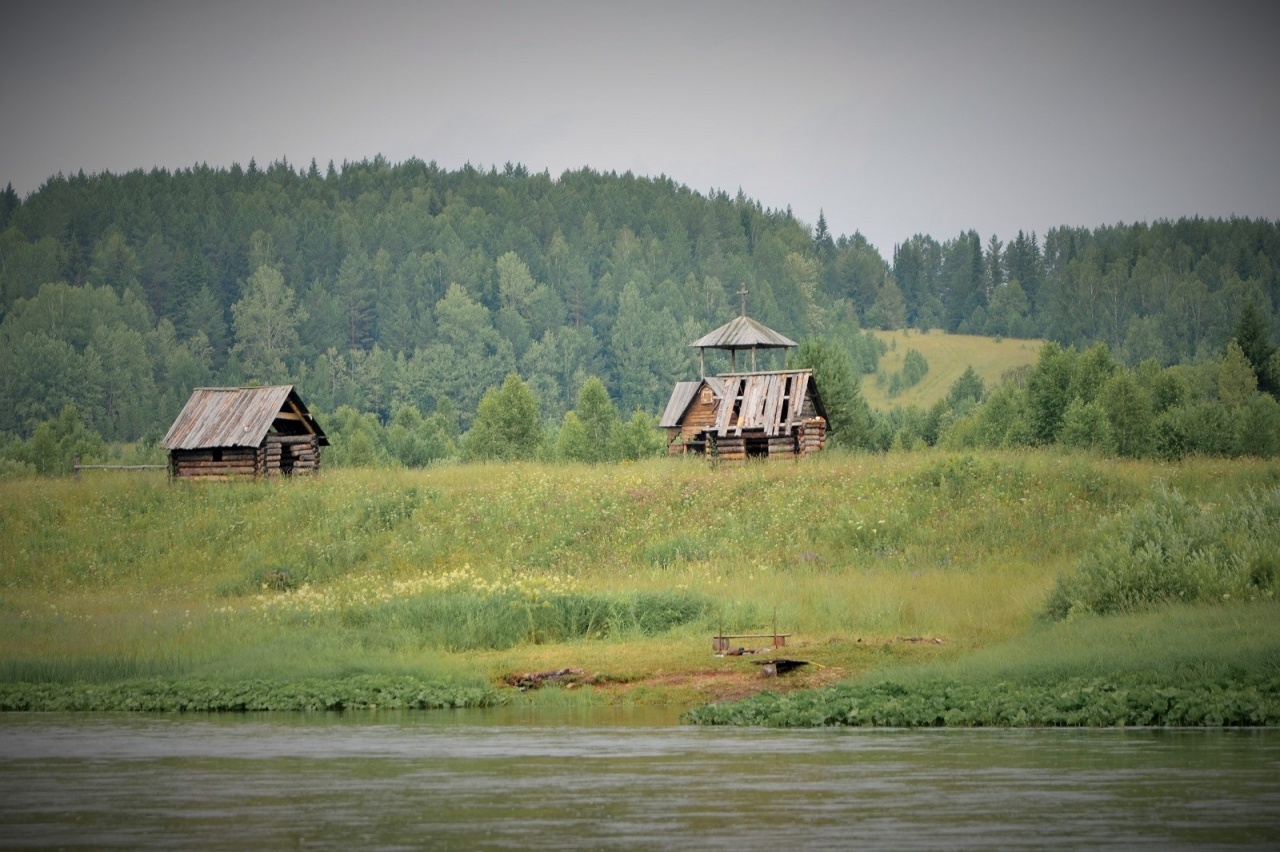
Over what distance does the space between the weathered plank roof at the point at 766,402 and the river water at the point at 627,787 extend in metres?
34.2

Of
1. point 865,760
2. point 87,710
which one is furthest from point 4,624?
point 865,760

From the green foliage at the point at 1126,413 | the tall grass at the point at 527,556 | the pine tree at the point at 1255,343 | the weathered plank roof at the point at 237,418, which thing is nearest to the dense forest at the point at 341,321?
the pine tree at the point at 1255,343

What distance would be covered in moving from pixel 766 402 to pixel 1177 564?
98.1ft

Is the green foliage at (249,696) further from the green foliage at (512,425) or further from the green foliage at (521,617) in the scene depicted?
the green foliage at (512,425)

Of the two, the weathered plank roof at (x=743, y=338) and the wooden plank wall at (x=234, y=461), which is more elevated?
the weathered plank roof at (x=743, y=338)

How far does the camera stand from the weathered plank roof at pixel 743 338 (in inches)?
2616

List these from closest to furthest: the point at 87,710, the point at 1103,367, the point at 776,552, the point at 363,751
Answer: the point at 363,751 < the point at 87,710 < the point at 776,552 < the point at 1103,367

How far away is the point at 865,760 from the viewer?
19500 millimetres

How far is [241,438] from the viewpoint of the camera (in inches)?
Result: 2228

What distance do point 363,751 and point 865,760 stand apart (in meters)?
7.10

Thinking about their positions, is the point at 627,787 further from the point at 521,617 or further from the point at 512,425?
the point at 512,425

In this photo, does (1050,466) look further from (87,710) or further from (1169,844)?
(1169,844)

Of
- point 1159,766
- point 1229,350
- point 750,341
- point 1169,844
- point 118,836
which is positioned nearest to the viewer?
point 1169,844

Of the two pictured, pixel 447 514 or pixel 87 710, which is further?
pixel 447 514
